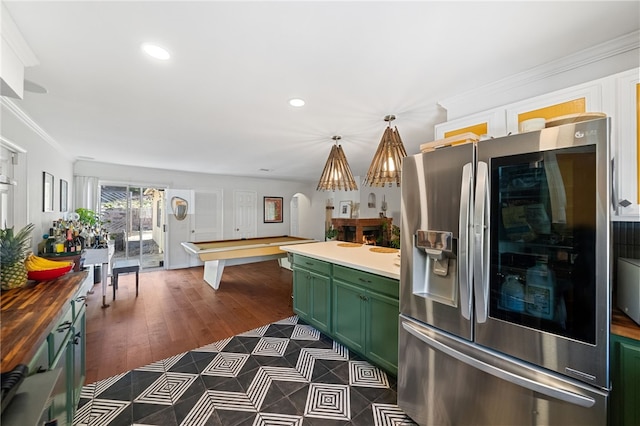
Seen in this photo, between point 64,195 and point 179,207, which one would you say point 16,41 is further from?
point 179,207

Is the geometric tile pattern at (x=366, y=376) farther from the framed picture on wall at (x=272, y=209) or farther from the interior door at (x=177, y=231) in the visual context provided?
the framed picture on wall at (x=272, y=209)

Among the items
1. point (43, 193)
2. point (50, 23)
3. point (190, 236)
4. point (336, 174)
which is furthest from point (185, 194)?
point (50, 23)

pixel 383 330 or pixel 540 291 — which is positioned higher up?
pixel 540 291

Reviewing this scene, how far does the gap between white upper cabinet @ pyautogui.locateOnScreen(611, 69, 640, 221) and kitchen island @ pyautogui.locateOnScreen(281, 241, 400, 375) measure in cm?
136

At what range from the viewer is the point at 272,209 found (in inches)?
318

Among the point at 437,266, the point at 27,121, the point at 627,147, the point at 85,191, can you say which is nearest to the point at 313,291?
the point at 437,266

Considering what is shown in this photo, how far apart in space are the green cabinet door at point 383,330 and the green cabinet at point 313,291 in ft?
1.91

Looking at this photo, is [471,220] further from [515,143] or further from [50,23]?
[50,23]

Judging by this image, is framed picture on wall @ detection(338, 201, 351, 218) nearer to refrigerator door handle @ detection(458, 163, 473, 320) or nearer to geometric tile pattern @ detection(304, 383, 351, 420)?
geometric tile pattern @ detection(304, 383, 351, 420)

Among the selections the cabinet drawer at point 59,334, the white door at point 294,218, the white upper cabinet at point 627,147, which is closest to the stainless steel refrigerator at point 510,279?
the white upper cabinet at point 627,147

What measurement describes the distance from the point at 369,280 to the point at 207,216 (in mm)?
5760

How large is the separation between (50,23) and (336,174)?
8.39 ft

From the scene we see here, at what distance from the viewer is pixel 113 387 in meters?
2.04

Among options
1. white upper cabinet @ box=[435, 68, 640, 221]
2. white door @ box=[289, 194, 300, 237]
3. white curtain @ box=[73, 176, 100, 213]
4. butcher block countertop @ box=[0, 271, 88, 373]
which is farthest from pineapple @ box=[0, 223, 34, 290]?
white door @ box=[289, 194, 300, 237]
